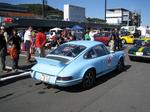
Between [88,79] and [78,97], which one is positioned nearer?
[78,97]

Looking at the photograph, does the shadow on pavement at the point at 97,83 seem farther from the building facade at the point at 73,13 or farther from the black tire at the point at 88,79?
the building facade at the point at 73,13

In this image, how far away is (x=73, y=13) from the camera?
168 feet

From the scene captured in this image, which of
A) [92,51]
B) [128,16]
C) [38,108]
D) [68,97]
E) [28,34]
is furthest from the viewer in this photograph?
[128,16]

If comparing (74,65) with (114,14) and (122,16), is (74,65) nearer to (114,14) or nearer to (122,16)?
(122,16)

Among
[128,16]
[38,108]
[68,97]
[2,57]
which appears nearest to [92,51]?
[68,97]

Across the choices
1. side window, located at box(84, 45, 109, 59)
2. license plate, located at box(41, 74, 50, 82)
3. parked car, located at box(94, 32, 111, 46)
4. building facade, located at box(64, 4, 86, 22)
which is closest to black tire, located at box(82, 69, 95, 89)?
side window, located at box(84, 45, 109, 59)

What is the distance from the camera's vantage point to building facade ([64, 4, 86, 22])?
4939cm

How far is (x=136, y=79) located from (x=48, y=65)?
333cm

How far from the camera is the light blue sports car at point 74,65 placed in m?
5.96

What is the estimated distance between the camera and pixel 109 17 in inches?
4759

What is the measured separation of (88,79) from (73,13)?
45.9m

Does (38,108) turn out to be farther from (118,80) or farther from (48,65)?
(118,80)

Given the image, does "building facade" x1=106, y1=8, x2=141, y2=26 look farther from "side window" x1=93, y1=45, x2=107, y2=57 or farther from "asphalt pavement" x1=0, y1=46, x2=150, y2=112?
"asphalt pavement" x1=0, y1=46, x2=150, y2=112

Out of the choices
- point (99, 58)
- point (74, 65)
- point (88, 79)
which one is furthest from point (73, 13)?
point (74, 65)
